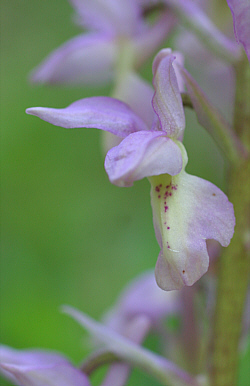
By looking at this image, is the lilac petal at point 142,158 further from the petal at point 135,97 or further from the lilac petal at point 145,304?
the lilac petal at point 145,304

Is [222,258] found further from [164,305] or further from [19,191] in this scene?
[19,191]

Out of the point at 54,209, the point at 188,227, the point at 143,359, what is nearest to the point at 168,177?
the point at 188,227

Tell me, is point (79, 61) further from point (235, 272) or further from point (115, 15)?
point (235, 272)

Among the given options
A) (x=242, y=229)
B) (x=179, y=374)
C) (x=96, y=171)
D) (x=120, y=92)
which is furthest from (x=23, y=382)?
Result: (x=96, y=171)

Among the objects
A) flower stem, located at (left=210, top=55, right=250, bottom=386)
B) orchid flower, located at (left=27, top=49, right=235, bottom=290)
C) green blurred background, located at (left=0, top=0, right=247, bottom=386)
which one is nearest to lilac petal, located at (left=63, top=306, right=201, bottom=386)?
flower stem, located at (left=210, top=55, right=250, bottom=386)

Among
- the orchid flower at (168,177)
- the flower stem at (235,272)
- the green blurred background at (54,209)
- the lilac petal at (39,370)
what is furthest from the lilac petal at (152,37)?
the green blurred background at (54,209)

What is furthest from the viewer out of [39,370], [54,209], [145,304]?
[54,209]
